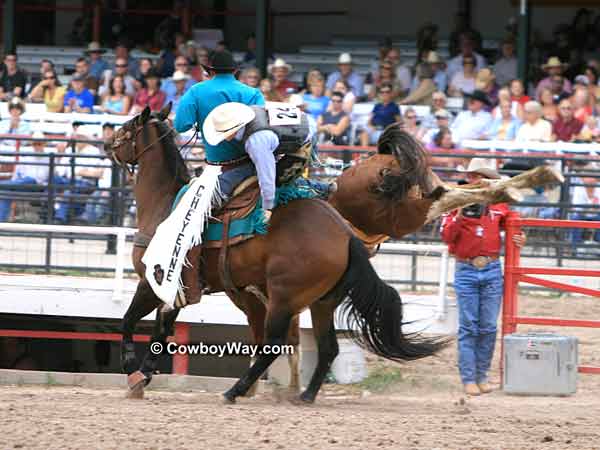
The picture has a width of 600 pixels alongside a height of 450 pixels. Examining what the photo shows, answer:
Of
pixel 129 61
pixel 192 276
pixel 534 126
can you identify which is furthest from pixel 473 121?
pixel 192 276

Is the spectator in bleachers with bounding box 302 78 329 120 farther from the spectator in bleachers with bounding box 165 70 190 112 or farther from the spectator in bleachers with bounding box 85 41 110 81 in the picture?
the spectator in bleachers with bounding box 85 41 110 81

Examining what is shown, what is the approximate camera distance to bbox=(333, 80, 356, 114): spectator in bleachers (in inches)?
610

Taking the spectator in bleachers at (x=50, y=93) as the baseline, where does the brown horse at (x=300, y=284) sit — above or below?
below

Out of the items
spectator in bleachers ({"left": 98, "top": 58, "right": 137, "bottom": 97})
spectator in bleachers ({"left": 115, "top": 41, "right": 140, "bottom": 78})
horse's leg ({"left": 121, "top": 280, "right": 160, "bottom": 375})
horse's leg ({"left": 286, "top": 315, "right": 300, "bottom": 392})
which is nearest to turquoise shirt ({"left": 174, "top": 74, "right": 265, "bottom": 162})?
horse's leg ({"left": 121, "top": 280, "right": 160, "bottom": 375})

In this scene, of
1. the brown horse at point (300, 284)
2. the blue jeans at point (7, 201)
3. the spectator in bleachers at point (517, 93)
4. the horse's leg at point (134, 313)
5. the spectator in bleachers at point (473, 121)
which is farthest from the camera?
the spectator in bleachers at point (517, 93)

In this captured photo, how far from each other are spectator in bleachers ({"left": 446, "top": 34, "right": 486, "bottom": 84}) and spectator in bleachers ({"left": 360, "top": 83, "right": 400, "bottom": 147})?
1995 mm

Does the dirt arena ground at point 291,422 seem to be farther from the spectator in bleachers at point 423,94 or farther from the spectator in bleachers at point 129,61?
the spectator in bleachers at point 129,61

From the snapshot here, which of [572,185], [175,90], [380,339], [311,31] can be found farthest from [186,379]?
[311,31]

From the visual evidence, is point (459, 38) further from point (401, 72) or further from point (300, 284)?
point (300, 284)

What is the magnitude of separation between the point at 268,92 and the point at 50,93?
12.1 ft

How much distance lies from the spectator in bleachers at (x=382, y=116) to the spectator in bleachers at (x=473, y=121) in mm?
759

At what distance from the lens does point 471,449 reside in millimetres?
6684

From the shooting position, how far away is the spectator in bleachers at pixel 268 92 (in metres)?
15.3
